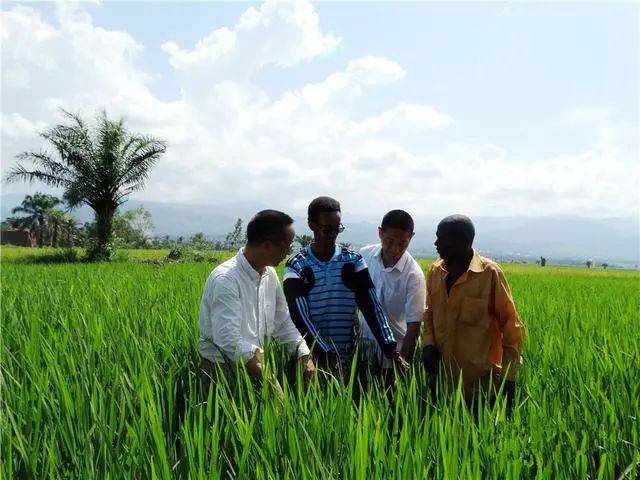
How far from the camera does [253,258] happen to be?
1938mm

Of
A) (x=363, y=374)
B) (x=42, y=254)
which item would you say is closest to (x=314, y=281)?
(x=363, y=374)

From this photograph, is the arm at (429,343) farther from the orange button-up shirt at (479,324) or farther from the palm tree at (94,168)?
the palm tree at (94,168)

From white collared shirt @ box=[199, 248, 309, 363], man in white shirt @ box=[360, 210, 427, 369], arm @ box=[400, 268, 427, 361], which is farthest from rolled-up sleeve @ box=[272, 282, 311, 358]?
arm @ box=[400, 268, 427, 361]

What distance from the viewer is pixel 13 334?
2.98 meters

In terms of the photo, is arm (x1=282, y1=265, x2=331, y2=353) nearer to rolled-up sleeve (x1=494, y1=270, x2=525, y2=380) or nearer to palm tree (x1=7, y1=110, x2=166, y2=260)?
rolled-up sleeve (x1=494, y1=270, x2=525, y2=380)

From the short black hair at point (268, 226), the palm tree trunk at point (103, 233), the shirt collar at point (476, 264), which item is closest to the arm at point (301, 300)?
the short black hair at point (268, 226)

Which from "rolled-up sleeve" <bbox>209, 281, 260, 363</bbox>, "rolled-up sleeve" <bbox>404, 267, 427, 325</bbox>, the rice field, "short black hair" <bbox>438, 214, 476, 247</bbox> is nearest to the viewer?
the rice field

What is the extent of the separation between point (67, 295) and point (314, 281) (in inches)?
147

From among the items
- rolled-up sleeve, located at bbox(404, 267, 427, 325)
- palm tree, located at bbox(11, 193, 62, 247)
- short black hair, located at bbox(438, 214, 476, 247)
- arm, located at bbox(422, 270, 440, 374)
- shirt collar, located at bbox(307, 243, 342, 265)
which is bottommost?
arm, located at bbox(422, 270, 440, 374)

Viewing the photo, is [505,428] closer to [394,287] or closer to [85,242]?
[394,287]

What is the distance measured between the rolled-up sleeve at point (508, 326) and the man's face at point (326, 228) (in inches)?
28.7

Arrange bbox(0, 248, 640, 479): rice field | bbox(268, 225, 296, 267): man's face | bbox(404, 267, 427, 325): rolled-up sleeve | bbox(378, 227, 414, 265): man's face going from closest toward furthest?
bbox(0, 248, 640, 479): rice field < bbox(268, 225, 296, 267): man's face < bbox(378, 227, 414, 265): man's face < bbox(404, 267, 427, 325): rolled-up sleeve

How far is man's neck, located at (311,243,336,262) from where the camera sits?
229 centimetres

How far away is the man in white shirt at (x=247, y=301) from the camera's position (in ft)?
5.93
